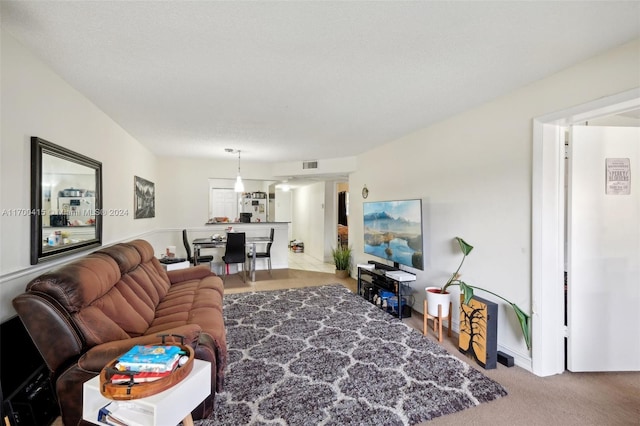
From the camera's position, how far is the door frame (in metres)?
2.32

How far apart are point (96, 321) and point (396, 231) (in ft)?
10.2

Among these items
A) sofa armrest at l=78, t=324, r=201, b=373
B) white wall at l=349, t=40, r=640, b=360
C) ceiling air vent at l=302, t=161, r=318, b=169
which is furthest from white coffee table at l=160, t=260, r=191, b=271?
white wall at l=349, t=40, r=640, b=360

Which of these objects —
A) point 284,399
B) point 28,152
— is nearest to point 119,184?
point 28,152

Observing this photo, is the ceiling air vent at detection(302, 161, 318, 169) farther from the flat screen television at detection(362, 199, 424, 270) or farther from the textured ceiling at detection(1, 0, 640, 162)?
the textured ceiling at detection(1, 0, 640, 162)

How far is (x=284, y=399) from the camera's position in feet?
6.61

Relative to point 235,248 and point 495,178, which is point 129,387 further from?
point 235,248

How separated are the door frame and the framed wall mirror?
3639 millimetres

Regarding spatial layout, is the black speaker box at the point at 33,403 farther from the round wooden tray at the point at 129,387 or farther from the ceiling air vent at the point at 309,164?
the ceiling air vent at the point at 309,164

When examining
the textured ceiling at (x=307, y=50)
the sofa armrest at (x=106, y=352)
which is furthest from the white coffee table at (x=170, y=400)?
the textured ceiling at (x=307, y=50)

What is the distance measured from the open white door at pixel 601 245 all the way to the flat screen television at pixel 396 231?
136cm

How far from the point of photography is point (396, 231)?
3.76 metres

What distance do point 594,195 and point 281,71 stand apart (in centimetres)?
269

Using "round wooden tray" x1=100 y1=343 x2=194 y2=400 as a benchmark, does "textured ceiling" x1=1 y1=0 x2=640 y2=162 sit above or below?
above

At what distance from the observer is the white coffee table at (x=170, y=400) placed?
115 centimetres
